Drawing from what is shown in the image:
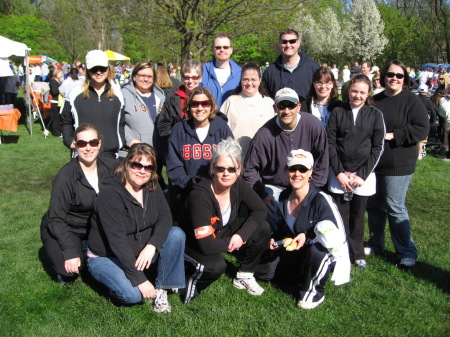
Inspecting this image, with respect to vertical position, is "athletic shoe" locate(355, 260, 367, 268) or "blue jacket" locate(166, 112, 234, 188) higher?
"blue jacket" locate(166, 112, 234, 188)

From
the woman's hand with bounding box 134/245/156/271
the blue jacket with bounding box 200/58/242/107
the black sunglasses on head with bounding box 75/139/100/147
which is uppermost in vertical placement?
the blue jacket with bounding box 200/58/242/107

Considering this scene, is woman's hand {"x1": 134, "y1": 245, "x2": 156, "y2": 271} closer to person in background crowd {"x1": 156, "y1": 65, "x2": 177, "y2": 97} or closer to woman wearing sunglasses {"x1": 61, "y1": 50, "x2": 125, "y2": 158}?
woman wearing sunglasses {"x1": 61, "y1": 50, "x2": 125, "y2": 158}

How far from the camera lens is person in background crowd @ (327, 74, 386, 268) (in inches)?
158

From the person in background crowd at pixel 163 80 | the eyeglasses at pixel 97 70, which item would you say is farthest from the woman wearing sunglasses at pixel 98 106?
the person in background crowd at pixel 163 80

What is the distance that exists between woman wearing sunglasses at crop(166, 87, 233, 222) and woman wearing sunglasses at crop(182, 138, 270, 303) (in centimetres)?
27

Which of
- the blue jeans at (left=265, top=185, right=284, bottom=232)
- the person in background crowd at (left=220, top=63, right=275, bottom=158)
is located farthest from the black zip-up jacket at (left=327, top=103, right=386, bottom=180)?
the person in background crowd at (left=220, top=63, right=275, bottom=158)

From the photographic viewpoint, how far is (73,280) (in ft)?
13.3

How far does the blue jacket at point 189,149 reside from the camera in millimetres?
4074

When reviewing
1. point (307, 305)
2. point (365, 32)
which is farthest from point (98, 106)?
point (365, 32)

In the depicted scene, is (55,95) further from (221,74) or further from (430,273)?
(430,273)

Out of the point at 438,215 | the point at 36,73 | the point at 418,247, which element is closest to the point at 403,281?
the point at 418,247

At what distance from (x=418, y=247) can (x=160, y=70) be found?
3669 millimetres

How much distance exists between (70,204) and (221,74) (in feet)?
7.48

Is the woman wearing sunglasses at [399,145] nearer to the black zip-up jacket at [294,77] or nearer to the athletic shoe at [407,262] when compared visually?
the athletic shoe at [407,262]
